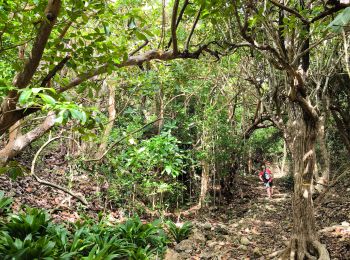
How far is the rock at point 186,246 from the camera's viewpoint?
7.06 m

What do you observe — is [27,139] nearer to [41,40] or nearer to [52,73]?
[52,73]

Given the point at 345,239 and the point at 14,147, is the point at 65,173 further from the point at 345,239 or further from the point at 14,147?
the point at 345,239

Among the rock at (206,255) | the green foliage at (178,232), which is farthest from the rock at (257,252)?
the green foliage at (178,232)

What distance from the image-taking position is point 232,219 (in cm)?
991

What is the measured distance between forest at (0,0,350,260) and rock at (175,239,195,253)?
39 millimetres

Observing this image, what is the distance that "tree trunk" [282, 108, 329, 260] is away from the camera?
17.8ft

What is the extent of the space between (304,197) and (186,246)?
2.98 m

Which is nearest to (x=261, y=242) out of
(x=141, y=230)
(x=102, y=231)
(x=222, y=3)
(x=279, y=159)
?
(x=141, y=230)

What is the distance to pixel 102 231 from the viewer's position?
6.24 metres

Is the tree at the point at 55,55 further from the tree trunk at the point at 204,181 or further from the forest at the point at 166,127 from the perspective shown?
the tree trunk at the point at 204,181

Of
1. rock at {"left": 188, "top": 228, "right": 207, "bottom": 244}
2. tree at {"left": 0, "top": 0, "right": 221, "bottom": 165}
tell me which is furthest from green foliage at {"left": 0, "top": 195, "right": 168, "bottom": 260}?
tree at {"left": 0, "top": 0, "right": 221, "bottom": 165}

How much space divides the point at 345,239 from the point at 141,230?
13.7ft

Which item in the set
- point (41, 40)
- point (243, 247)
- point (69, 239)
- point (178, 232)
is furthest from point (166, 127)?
point (41, 40)

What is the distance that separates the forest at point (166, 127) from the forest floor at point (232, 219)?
0.05 metres
